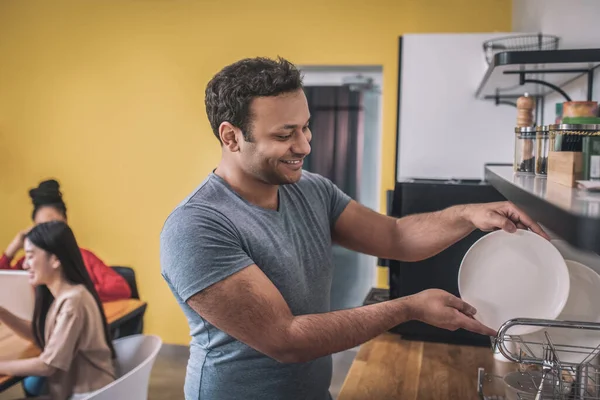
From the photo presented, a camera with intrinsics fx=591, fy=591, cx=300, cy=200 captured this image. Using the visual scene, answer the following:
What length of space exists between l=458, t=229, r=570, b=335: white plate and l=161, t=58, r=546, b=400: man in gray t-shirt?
8 cm

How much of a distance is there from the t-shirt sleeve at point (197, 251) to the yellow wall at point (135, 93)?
2635 mm

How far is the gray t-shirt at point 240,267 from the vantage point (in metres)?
1.22

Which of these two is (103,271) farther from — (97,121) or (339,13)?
(339,13)

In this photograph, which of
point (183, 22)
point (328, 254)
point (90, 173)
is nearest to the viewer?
point (328, 254)

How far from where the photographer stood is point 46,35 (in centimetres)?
432

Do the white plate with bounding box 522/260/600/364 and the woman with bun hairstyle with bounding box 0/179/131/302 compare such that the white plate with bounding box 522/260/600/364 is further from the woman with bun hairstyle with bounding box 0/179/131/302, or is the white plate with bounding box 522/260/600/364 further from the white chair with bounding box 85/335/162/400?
the woman with bun hairstyle with bounding box 0/179/131/302

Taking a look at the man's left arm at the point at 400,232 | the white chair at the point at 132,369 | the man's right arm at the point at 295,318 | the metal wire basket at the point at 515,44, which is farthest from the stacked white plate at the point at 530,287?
the white chair at the point at 132,369

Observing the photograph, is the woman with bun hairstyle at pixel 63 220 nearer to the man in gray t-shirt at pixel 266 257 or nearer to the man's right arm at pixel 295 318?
the man in gray t-shirt at pixel 266 257

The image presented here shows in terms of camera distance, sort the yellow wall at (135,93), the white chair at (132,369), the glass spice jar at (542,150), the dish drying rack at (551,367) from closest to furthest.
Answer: the dish drying rack at (551,367)
the glass spice jar at (542,150)
the white chair at (132,369)
the yellow wall at (135,93)

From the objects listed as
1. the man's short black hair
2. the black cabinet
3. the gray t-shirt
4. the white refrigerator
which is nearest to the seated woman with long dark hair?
Answer: the gray t-shirt

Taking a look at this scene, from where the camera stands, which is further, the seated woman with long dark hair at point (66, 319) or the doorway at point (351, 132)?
the doorway at point (351, 132)

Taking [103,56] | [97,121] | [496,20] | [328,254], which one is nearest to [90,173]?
[97,121]

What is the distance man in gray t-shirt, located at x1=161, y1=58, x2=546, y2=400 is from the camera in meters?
1.17

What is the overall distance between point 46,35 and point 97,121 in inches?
29.2
